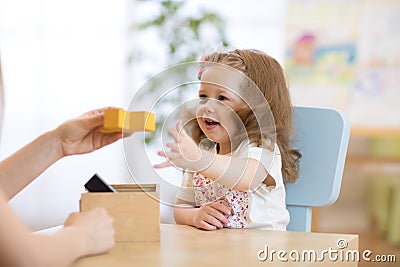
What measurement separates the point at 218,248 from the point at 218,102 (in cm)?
39

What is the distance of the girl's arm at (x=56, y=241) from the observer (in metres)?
0.77

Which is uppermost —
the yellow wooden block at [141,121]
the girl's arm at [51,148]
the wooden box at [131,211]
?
the yellow wooden block at [141,121]

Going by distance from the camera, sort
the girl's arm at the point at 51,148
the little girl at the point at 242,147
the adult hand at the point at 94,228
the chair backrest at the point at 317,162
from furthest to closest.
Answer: the chair backrest at the point at 317,162 → the little girl at the point at 242,147 → the girl's arm at the point at 51,148 → the adult hand at the point at 94,228

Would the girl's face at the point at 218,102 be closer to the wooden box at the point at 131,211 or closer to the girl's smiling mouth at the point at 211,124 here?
the girl's smiling mouth at the point at 211,124

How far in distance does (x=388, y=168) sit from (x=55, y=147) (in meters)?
3.51

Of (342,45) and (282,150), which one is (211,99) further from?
(342,45)

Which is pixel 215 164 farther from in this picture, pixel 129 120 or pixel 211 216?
pixel 129 120

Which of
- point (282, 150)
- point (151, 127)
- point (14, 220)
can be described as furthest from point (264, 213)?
point (14, 220)

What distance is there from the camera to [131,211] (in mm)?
1099

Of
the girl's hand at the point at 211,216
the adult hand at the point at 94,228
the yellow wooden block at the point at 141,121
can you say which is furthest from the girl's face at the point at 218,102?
the adult hand at the point at 94,228

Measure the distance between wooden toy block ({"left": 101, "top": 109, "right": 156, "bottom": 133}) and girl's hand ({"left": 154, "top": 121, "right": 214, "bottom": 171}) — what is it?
0.18 ft

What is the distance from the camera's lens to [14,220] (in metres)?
0.77

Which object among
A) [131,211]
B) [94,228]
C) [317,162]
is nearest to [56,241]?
[94,228]

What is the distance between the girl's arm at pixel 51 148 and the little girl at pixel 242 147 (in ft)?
0.62
